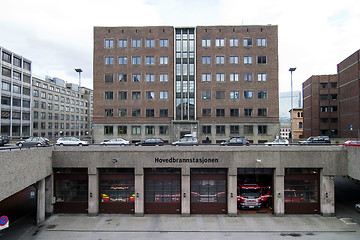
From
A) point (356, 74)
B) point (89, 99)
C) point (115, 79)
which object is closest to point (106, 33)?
point (115, 79)

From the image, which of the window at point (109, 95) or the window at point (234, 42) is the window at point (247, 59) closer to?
the window at point (234, 42)

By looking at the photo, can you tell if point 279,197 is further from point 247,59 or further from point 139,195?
point 247,59

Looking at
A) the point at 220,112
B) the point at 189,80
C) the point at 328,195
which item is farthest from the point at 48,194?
the point at 220,112

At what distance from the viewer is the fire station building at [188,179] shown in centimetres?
1867

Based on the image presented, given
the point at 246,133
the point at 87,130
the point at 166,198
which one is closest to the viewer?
the point at 166,198

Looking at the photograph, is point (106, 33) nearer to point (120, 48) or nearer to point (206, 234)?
point (120, 48)

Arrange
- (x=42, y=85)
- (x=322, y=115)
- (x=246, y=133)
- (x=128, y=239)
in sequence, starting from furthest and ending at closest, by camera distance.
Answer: (x=42, y=85), (x=322, y=115), (x=246, y=133), (x=128, y=239)

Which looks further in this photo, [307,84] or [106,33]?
[307,84]

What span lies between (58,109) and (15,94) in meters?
18.4

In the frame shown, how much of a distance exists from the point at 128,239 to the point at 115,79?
3288 cm

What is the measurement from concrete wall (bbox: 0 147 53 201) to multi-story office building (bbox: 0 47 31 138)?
46684 mm

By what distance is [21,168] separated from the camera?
14.1 m

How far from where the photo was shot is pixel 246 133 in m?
41.5

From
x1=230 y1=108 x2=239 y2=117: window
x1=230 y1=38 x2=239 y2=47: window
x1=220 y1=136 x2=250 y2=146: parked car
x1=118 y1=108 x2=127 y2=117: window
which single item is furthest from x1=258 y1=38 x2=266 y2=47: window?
x1=118 y1=108 x2=127 y2=117: window
